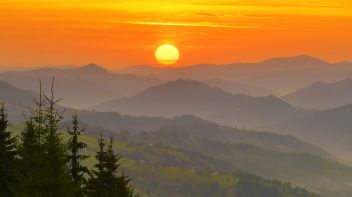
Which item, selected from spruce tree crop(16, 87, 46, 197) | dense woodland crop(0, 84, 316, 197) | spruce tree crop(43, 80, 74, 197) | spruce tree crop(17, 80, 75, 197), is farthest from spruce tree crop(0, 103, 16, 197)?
spruce tree crop(43, 80, 74, 197)

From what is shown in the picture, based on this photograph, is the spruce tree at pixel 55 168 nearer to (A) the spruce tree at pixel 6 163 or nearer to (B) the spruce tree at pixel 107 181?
(A) the spruce tree at pixel 6 163

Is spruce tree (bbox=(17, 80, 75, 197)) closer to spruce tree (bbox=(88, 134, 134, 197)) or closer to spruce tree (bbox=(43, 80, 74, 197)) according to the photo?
spruce tree (bbox=(43, 80, 74, 197))

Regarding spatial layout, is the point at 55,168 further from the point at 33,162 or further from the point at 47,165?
the point at 33,162

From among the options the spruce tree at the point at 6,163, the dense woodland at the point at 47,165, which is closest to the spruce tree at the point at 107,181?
the dense woodland at the point at 47,165

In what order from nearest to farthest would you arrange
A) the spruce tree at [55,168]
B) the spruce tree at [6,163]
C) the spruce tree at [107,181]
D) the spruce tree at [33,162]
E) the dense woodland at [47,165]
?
the spruce tree at [55,168]
the spruce tree at [33,162]
the dense woodland at [47,165]
the spruce tree at [6,163]
the spruce tree at [107,181]

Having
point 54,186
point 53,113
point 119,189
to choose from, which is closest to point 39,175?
point 54,186

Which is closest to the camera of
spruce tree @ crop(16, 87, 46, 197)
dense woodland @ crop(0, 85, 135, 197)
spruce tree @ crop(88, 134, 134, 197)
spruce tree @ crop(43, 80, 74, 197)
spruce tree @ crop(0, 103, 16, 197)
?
spruce tree @ crop(43, 80, 74, 197)

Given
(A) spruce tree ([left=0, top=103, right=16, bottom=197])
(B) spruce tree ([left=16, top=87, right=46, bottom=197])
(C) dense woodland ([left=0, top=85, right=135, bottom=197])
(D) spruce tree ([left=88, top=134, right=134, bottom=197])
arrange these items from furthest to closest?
(D) spruce tree ([left=88, top=134, right=134, bottom=197]) → (A) spruce tree ([left=0, top=103, right=16, bottom=197]) → (C) dense woodland ([left=0, top=85, right=135, bottom=197]) → (B) spruce tree ([left=16, top=87, right=46, bottom=197])

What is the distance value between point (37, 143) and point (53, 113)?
273 cm

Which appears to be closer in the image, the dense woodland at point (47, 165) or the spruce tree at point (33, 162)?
the spruce tree at point (33, 162)

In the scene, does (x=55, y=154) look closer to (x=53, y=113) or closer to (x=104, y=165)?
(x=53, y=113)

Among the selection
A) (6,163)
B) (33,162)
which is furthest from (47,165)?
(6,163)

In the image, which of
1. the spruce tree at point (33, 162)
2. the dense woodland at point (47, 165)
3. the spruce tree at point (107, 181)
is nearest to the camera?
the spruce tree at point (33, 162)

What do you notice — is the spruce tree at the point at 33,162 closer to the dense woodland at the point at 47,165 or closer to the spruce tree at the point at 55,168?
the dense woodland at the point at 47,165
